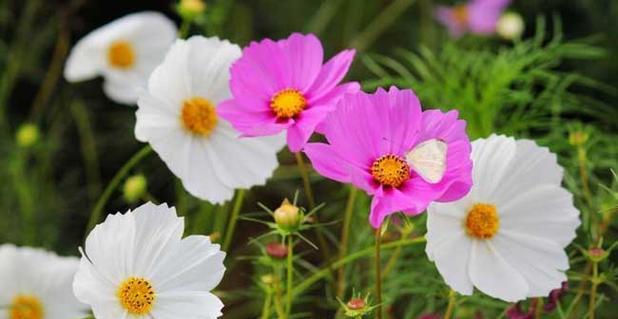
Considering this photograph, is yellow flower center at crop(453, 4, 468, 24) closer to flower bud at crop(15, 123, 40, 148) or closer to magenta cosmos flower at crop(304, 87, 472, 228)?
flower bud at crop(15, 123, 40, 148)

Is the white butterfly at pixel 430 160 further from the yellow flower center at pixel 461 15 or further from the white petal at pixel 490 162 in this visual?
the yellow flower center at pixel 461 15

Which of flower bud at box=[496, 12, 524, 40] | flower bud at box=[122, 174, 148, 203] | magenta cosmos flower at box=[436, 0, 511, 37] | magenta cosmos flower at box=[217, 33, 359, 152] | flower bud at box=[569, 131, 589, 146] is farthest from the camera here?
magenta cosmos flower at box=[436, 0, 511, 37]

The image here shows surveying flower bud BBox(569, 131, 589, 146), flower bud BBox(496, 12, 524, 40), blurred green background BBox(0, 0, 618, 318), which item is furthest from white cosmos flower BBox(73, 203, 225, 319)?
flower bud BBox(496, 12, 524, 40)

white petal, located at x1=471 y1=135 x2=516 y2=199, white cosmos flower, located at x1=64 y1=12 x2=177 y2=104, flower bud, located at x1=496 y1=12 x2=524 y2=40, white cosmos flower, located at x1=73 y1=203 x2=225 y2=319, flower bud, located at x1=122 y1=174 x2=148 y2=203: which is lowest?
white cosmos flower, located at x1=73 y1=203 x2=225 y2=319

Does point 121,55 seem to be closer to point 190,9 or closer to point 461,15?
point 190,9

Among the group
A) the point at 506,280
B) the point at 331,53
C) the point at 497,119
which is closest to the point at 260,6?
the point at 331,53

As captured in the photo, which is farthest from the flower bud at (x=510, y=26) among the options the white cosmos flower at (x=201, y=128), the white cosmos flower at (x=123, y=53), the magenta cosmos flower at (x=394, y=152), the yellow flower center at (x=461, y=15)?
the magenta cosmos flower at (x=394, y=152)

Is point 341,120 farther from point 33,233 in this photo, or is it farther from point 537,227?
point 33,233

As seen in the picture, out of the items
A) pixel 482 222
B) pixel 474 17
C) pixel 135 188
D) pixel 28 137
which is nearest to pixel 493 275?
pixel 482 222
